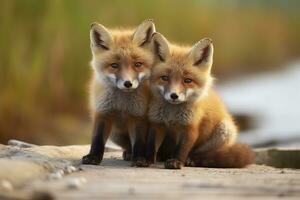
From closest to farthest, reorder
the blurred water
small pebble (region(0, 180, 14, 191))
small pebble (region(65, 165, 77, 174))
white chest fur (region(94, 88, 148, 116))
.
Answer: small pebble (region(0, 180, 14, 191)), small pebble (region(65, 165, 77, 174)), white chest fur (region(94, 88, 148, 116)), the blurred water

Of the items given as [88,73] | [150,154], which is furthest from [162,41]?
[88,73]

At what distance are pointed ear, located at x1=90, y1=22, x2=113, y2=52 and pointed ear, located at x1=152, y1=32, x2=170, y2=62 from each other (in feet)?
1.18

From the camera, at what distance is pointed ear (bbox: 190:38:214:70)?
6070mm

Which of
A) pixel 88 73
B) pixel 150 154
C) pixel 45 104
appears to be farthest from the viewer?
pixel 88 73

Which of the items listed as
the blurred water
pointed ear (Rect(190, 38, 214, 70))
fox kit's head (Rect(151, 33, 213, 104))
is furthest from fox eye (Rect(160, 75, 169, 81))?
the blurred water

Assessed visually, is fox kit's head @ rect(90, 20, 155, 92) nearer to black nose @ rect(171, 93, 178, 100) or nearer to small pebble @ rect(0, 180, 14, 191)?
black nose @ rect(171, 93, 178, 100)

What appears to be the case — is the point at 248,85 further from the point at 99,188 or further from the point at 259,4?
the point at 99,188

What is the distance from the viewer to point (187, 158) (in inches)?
247

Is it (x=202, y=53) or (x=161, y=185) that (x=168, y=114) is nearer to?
(x=202, y=53)

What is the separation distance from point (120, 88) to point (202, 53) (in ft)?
2.67

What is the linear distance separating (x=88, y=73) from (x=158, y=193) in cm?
847

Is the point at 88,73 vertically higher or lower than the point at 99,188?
higher

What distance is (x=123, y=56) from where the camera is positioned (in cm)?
584

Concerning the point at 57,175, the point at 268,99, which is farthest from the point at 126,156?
A: the point at 268,99
